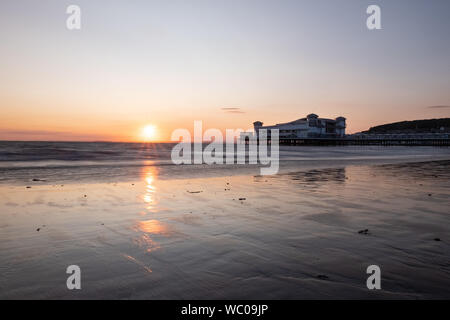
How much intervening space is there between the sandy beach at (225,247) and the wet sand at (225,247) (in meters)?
0.02

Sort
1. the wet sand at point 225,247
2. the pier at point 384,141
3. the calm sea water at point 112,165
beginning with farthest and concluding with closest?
the pier at point 384,141
the calm sea water at point 112,165
the wet sand at point 225,247

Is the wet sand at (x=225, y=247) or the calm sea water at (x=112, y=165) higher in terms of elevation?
the calm sea water at (x=112, y=165)

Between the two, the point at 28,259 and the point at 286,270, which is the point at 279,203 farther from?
the point at 28,259

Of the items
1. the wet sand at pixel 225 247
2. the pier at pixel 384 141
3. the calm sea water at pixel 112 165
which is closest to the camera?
the wet sand at pixel 225 247

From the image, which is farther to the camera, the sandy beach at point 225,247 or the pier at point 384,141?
the pier at point 384,141

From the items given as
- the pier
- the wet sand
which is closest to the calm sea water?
the wet sand

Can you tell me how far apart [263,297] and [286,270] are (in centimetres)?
74

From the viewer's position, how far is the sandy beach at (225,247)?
3.30 m

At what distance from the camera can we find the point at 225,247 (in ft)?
15.3

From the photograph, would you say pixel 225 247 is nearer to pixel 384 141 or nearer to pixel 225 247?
pixel 225 247

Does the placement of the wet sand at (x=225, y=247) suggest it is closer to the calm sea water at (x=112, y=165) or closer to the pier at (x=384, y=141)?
the calm sea water at (x=112, y=165)

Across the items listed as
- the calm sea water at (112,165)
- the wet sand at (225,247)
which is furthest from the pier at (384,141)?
the wet sand at (225,247)

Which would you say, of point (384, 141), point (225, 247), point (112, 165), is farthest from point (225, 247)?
point (384, 141)
